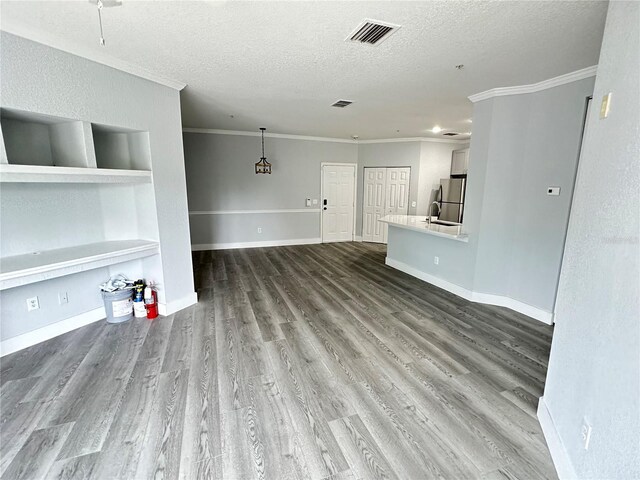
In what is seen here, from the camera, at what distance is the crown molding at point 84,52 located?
2.09 metres

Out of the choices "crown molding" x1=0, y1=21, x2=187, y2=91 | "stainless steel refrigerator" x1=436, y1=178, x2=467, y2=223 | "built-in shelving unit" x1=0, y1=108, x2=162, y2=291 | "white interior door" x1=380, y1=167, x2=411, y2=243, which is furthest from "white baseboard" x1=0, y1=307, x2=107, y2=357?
"stainless steel refrigerator" x1=436, y1=178, x2=467, y2=223

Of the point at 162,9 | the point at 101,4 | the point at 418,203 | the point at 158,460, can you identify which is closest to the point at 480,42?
the point at 162,9

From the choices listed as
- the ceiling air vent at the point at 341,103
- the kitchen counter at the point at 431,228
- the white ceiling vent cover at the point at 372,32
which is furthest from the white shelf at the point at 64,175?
the kitchen counter at the point at 431,228

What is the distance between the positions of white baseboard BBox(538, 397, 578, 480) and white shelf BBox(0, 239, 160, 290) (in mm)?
3591

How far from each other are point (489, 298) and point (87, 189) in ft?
15.8

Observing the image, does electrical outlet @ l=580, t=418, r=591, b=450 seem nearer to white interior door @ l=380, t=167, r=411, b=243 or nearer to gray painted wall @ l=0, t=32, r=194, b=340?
gray painted wall @ l=0, t=32, r=194, b=340

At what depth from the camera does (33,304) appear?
105 inches

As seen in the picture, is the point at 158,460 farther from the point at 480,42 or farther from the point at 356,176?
the point at 356,176

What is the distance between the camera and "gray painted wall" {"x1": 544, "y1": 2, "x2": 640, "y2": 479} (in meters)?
1.12

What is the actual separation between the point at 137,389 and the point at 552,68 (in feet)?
14.7

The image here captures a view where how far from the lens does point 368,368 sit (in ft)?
7.97

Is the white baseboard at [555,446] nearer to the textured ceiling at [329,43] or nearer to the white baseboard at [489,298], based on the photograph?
the white baseboard at [489,298]

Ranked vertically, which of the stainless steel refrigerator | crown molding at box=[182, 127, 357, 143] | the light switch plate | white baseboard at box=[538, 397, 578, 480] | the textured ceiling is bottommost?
white baseboard at box=[538, 397, 578, 480]

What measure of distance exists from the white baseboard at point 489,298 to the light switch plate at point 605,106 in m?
2.50
